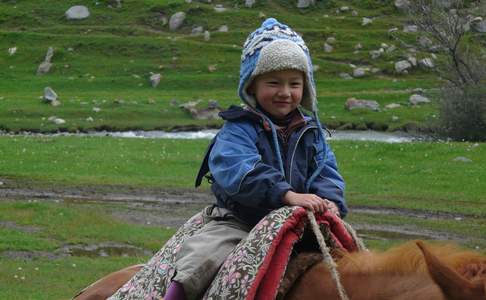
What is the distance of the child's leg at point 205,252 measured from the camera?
478 centimetres

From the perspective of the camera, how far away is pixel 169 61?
5431 centimetres

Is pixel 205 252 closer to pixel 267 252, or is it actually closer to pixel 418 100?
pixel 267 252

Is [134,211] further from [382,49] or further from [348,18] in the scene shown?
[348,18]

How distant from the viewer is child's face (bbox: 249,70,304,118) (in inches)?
201

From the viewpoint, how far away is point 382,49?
57938 millimetres

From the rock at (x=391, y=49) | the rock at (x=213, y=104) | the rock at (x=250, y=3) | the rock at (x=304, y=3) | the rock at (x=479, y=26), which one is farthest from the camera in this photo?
the rock at (x=304, y=3)

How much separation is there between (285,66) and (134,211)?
14241mm

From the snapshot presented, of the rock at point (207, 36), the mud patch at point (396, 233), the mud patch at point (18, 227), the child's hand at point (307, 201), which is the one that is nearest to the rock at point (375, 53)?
the rock at point (207, 36)

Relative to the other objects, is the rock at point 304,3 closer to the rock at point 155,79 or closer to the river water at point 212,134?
the rock at point 155,79

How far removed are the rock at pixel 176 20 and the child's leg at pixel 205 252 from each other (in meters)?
59.6

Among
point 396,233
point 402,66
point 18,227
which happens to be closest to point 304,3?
point 402,66

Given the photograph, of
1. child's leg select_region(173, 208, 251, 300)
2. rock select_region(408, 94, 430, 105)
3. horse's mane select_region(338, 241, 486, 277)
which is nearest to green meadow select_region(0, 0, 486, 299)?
rock select_region(408, 94, 430, 105)

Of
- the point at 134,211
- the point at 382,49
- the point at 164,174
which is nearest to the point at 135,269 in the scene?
the point at 134,211

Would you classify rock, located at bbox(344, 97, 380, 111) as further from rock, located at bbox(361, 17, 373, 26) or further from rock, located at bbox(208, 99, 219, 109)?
rock, located at bbox(361, 17, 373, 26)
